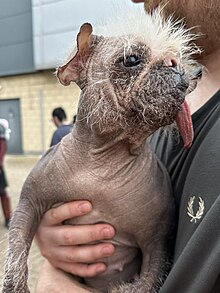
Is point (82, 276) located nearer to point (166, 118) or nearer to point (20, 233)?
point (20, 233)

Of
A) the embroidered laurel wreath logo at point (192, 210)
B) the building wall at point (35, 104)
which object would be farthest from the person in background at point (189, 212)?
the building wall at point (35, 104)

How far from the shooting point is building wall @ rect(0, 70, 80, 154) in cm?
1217

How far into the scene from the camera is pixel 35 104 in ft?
41.3

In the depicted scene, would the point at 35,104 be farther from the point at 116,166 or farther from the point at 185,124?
the point at 185,124

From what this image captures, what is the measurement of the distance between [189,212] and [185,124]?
181 mm

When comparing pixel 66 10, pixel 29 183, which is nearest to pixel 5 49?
pixel 66 10

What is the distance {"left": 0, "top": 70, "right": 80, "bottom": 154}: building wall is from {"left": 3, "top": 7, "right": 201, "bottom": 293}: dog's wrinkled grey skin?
415 inches

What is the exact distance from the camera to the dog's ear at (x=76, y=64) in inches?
39.8

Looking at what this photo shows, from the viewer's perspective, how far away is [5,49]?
13164mm

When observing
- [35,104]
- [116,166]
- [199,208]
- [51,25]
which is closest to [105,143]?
[116,166]

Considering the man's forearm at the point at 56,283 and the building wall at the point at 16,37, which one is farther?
the building wall at the point at 16,37

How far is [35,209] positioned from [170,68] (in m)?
0.45

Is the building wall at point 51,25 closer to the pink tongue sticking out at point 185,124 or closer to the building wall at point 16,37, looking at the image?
the building wall at point 16,37

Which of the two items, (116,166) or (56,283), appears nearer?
(116,166)
